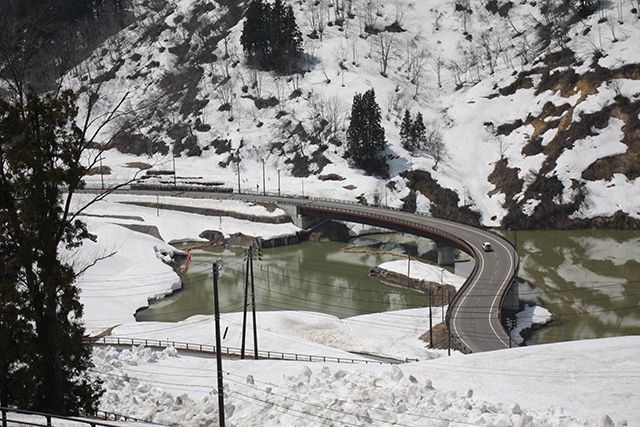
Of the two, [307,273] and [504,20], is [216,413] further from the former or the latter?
[504,20]

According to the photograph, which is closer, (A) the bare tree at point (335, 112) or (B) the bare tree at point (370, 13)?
(A) the bare tree at point (335, 112)

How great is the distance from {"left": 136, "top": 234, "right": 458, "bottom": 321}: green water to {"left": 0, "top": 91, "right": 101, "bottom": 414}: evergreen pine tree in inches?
1284

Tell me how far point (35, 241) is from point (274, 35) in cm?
10189

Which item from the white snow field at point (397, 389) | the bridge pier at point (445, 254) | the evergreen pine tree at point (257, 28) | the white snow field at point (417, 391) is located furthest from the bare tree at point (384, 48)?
the white snow field at point (417, 391)

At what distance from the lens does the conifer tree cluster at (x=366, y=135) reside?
92000 millimetres

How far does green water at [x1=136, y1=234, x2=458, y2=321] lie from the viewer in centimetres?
5462

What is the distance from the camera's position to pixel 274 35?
11500cm

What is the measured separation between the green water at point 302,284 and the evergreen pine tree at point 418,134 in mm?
22503

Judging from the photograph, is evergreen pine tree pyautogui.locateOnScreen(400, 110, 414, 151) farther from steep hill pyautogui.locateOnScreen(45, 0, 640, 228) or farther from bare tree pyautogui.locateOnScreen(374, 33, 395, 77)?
bare tree pyautogui.locateOnScreen(374, 33, 395, 77)

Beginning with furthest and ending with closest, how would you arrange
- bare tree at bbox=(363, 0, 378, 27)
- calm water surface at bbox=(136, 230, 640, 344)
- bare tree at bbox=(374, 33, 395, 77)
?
bare tree at bbox=(363, 0, 378, 27)
bare tree at bbox=(374, 33, 395, 77)
calm water surface at bbox=(136, 230, 640, 344)

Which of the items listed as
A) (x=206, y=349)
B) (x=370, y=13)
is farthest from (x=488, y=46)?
(x=206, y=349)

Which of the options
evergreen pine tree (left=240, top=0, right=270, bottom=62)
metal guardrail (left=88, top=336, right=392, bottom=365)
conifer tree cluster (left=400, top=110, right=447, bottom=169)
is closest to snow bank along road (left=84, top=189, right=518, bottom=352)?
metal guardrail (left=88, top=336, right=392, bottom=365)

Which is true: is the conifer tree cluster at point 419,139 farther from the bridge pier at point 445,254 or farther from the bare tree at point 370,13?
the bare tree at point 370,13

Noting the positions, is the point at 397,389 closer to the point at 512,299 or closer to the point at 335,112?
the point at 512,299
